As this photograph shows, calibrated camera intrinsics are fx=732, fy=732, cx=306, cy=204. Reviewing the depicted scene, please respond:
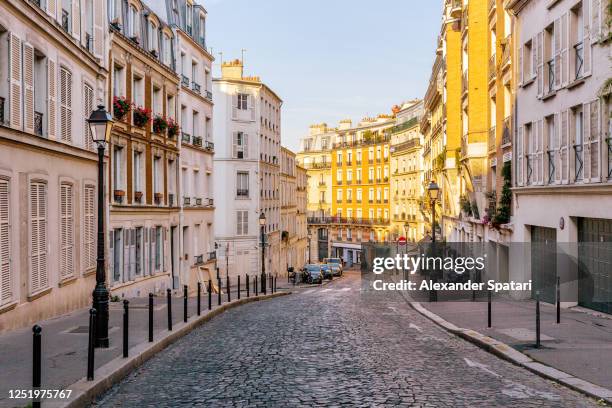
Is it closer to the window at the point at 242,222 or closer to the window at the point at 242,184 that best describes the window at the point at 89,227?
the window at the point at 242,222

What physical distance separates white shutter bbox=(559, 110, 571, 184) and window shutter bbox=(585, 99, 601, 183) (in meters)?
1.58

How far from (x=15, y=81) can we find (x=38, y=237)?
135 inches

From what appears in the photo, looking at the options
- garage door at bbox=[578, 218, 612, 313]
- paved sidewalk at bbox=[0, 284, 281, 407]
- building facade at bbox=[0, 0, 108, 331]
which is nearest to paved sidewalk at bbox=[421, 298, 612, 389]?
garage door at bbox=[578, 218, 612, 313]

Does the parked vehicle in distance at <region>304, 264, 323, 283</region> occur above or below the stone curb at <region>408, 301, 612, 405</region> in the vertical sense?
below

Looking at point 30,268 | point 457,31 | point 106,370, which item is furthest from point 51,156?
point 457,31

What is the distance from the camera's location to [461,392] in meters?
9.23

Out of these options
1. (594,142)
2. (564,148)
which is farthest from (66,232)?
(564,148)

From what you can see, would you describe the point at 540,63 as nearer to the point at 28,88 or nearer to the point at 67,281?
the point at 28,88

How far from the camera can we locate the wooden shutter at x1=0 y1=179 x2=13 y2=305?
13.6 meters

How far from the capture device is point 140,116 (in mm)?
27219

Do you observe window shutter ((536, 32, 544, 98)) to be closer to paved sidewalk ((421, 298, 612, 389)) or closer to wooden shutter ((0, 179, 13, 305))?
paved sidewalk ((421, 298, 612, 389))

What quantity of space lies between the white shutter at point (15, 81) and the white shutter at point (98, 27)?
7.43 m

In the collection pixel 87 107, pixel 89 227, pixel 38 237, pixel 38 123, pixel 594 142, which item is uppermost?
pixel 87 107

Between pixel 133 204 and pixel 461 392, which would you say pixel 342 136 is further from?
pixel 461 392
